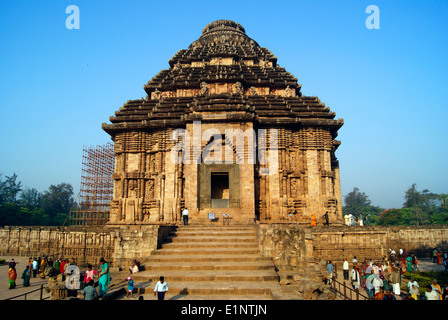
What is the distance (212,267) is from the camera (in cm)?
1173

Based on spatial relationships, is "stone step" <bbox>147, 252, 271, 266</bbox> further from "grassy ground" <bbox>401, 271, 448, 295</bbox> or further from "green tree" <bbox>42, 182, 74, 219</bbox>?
"green tree" <bbox>42, 182, 74, 219</bbox>

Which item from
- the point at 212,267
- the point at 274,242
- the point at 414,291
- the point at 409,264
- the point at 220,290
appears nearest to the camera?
the point at 220,290

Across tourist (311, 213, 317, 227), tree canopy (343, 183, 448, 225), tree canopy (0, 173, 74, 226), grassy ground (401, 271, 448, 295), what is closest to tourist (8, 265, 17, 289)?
tourist (311, 213, 317, 227)

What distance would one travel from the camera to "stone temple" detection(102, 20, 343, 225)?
63.6ft

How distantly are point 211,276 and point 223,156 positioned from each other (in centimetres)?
995

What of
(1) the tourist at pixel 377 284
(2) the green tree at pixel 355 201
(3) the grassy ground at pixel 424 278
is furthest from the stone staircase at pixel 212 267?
(2) the green tree at pixel 355 201

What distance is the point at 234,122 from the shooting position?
1983 centimetres

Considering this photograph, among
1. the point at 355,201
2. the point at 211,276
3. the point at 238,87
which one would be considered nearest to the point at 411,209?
the point at 355,201

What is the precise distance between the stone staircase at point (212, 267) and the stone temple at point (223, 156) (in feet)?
12.8

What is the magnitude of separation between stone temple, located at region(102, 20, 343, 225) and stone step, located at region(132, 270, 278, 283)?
7.17m

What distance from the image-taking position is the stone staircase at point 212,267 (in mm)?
9633

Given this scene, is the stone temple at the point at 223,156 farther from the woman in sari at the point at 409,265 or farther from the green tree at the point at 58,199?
the green tree at the point at 58,199

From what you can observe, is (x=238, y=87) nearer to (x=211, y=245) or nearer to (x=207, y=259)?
(x=211, y=245)
